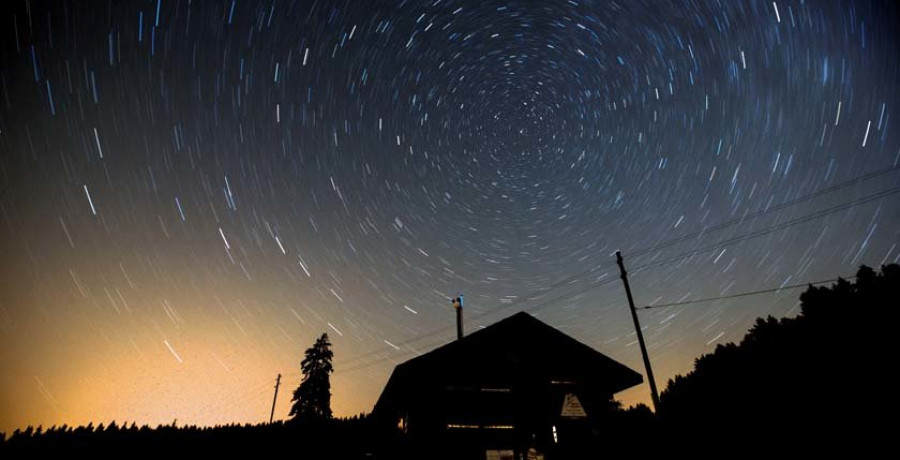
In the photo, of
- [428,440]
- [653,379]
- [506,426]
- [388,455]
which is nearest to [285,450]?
[388,455]

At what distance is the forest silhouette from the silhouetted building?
79 centimetres

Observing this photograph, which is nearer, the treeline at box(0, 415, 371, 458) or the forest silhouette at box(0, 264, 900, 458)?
the forest silhouette at box(0, 264, 900, 458)

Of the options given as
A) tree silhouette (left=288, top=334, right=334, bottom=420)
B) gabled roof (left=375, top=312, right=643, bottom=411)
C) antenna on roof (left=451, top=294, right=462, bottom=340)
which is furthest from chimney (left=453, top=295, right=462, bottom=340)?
tree silhouette (left=288, top=334, right=334, bottom=420)

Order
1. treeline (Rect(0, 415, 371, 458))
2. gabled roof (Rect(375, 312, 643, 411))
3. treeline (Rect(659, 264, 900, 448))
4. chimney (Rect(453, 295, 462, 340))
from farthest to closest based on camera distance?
chimney (Rect(453, 295, 462, 340)) < treeline (Rect(0, 415, 371, 458)) < gabled roof (Rect(375, 312, 643, 411)) < treeline (Rect(659, 264, 900, 448))

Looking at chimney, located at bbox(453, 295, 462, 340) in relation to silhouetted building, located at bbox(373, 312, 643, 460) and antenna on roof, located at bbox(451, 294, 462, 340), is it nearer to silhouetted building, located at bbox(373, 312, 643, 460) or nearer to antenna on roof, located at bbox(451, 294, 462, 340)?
antenna on roof, located at bbox(451, 294, 462, 340)

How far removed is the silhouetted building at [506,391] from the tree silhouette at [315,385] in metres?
22.1

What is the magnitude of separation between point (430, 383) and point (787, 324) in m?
12.4

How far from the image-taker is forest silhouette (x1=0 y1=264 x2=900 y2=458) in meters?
8.50

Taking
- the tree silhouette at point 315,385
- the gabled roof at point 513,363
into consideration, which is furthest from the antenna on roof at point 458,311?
the tree silhouette at point 315,385

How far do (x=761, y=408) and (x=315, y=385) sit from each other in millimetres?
31939

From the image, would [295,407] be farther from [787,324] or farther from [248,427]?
[787,324]

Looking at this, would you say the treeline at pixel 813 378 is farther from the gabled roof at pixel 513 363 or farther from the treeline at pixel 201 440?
the treeline at pixel 201 440

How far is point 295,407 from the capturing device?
31.8 metres

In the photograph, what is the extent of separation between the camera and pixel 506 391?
12234mm
